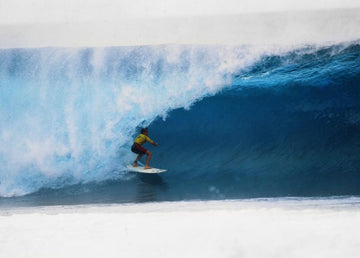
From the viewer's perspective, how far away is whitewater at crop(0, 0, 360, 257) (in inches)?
136

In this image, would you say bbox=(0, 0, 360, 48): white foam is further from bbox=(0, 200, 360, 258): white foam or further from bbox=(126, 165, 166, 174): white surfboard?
bbox=(0, 200, 360, 258): white foam

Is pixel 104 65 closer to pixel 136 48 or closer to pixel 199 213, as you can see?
pixel 136 48

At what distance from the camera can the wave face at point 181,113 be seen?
14.5 ft

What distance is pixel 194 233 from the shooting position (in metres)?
2.52

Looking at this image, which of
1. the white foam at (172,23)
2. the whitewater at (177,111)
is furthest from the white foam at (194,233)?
the white foam at (172,23)

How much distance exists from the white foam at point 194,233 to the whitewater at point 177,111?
0.07 feet

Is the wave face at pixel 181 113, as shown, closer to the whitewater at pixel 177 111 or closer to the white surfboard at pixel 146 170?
the whitewater at pixel 177 111

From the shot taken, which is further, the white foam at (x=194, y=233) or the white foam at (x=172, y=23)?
the white foam at (x=172, y=23)

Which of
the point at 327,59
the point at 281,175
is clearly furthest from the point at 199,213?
the point at 327,59

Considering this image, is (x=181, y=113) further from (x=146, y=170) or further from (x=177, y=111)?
(x=146, y=170)

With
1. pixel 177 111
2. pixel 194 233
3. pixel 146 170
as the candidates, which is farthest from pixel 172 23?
pixel 194 233

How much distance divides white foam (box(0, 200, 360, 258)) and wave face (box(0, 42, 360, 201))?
1460mm

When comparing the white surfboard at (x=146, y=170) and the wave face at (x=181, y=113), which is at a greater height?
the wave face at (x=181, y=113)

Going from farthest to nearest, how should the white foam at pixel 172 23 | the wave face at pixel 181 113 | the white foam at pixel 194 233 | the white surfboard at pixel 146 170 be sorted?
the wave face at pixel 181 113 → the white surfboard at pixel 146 170 → the white foam at pixel 172 23 → the white foam at pixel 194 233
